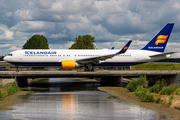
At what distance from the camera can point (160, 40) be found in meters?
58.9

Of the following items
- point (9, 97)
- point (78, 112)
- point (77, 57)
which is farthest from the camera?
point (77, 57)

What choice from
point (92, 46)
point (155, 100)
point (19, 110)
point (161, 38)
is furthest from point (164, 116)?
point (92, 46)

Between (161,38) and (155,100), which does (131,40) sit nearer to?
(161,38)

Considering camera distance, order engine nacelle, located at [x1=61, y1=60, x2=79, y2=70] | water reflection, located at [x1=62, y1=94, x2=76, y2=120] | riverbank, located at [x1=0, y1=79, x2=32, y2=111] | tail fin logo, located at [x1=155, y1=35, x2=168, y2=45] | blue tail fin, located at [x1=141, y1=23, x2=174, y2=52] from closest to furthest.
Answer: water reflection, located at [x1=62, y1=94, x2=76, y2=120] < riverbank, located at [x1=0, y1=79, x2=32, y2=111] < engine nacelle, located at [x1=61, y1=60, x2=79, y2=70] < blue tail fin, located at [x1=141, y1=23, x2=174, y2=52] < tail fin logo, located at [x1=155, y1=35, x2=168, y2=45]

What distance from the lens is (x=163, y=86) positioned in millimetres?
41219

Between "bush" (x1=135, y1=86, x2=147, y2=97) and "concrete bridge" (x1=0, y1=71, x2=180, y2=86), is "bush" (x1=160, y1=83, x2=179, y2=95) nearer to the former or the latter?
"bush" (x1=135, y1=86, x2=147, y2=97)

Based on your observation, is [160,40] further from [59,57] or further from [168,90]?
[59,57]

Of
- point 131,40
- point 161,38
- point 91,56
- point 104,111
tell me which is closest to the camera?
point 104,111

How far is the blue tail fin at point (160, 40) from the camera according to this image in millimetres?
58622

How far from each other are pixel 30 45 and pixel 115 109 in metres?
115

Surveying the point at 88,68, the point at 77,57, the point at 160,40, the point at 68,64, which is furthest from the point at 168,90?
the point at 160,40

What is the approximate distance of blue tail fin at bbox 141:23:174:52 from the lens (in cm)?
5862

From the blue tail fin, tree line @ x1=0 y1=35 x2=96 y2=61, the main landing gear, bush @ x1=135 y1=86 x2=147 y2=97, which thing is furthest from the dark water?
tree line @ x1=0 y1=35 x2=96 y2=61

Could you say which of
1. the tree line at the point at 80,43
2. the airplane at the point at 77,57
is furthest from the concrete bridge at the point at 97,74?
the tree line at the point at 80,43
